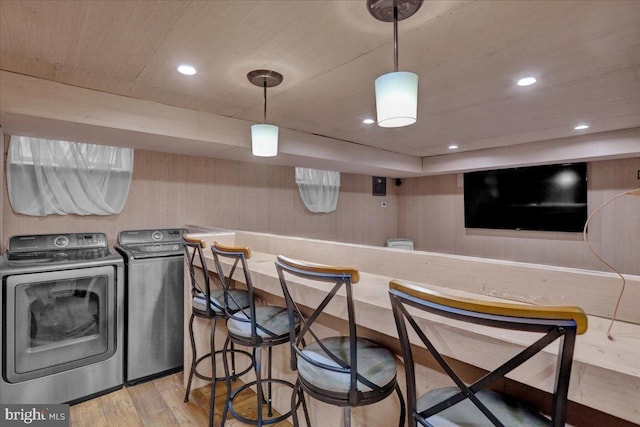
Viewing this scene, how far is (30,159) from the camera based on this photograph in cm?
265

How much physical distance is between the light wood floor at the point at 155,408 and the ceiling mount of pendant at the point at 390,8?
7.40 ft

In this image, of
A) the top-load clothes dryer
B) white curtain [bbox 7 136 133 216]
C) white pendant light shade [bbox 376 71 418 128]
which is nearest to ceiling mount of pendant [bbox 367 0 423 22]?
white pendant light shade [bbox 376 71 418 128]

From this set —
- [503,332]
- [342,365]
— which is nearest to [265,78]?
[342,365]

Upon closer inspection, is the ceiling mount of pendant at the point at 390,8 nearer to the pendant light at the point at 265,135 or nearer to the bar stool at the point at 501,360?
the pendant light at the point at 265,135

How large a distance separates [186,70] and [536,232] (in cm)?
493

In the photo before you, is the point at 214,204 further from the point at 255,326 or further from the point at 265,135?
the point at 255,326

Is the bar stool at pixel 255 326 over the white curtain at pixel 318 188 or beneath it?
beneath

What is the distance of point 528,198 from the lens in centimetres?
465

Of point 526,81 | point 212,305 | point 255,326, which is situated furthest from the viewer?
point 526,81

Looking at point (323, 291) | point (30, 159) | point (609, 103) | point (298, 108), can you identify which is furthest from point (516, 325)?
point (30, 159)

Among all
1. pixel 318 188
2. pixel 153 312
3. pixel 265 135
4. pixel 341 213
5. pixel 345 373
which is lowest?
pixel 153 312

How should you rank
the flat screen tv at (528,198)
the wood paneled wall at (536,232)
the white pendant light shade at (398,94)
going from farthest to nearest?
the flat screen tv at (528,198) → the wood paneled wall at (536,232) → the white pendant light shade at (398,94)

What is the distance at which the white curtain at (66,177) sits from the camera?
8.57 ft

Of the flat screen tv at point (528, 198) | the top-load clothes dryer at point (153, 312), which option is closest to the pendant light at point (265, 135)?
the top-load clothes dryer at point (153, 312)
